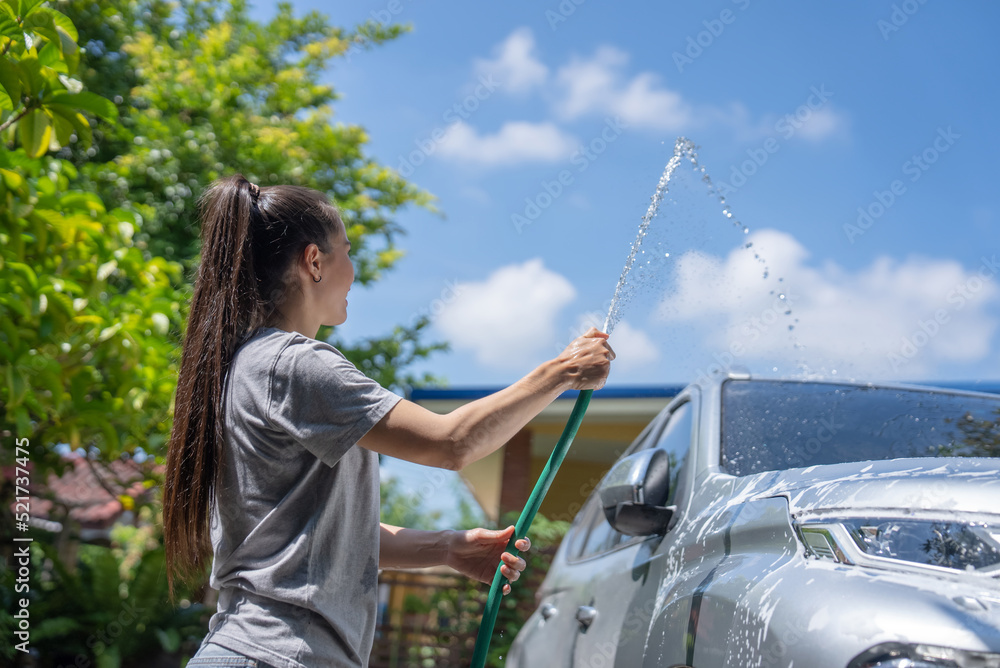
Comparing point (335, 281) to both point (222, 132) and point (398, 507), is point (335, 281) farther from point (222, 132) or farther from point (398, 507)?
point (398, 507)

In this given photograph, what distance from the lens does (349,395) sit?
142cm

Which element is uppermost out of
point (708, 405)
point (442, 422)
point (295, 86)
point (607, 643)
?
point (295, 86)

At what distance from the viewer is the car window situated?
8.18ft

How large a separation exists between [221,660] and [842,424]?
180 centimetres

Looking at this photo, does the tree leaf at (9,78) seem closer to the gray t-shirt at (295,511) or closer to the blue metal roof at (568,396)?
the gray t-shirt at (295,511)

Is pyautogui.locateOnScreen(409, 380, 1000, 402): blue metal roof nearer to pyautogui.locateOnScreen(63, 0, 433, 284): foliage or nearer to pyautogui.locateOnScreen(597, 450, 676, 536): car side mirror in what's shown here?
pyautogui.locateOnScreen(63, 0, 433, 284): foliage

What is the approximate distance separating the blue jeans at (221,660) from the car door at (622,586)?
3.22ft

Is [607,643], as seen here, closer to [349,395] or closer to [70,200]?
[349,395]

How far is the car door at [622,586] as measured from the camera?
2072 mm

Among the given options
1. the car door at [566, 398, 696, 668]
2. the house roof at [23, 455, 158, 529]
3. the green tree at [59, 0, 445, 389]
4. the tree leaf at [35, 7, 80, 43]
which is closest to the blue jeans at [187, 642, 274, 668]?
the car door at [566, 398, 696, 668]

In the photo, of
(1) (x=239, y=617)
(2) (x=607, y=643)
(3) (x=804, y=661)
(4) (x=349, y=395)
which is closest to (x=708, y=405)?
(2) (x=607, y=643)

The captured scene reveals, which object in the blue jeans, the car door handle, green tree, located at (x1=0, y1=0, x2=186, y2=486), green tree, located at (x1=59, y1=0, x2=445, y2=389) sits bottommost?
the blue jeans

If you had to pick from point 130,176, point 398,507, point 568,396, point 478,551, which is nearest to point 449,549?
point 478,551

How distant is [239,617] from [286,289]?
25.6 inches
